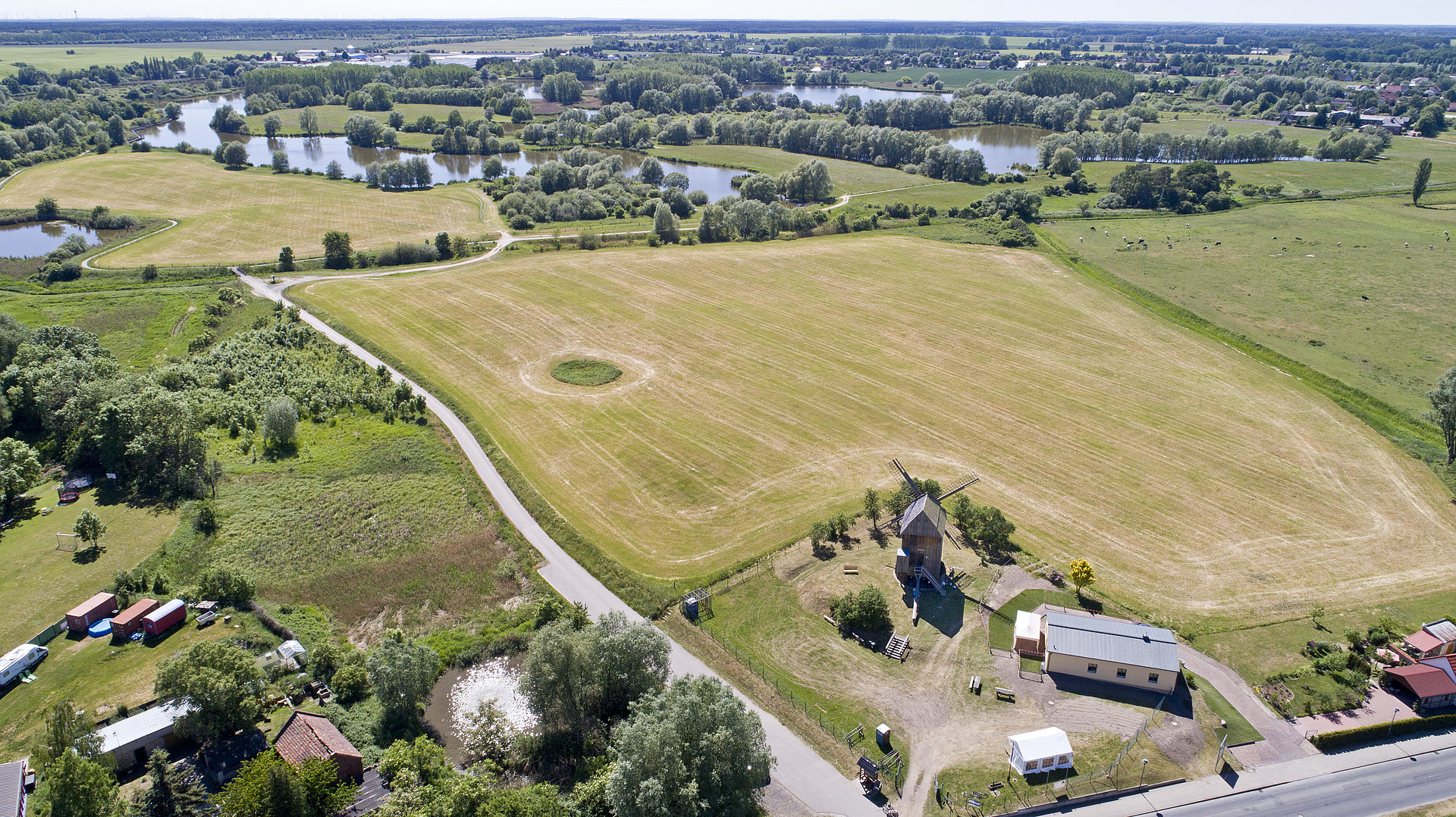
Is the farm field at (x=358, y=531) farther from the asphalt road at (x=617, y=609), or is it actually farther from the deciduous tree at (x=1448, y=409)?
the deciduous tree at (x=1448, y=409)

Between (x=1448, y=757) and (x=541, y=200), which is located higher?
(x=541, y=200)

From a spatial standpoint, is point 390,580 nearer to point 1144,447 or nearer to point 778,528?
point 778,528

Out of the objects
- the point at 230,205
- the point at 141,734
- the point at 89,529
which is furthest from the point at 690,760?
the point at 230,205

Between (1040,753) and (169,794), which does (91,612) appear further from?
(1040,753)

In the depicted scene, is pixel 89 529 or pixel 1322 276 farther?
pixel 1322 276

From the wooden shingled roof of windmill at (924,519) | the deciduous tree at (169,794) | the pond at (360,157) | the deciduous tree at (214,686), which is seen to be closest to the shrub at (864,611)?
the wooden shingled roof of windmill at (924,519)

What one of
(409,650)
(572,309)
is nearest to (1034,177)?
(572,309)

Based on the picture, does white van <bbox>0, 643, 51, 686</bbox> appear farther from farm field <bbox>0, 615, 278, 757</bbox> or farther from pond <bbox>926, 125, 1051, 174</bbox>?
pond <bbox>926, 125, 1051, 174</bbox>
